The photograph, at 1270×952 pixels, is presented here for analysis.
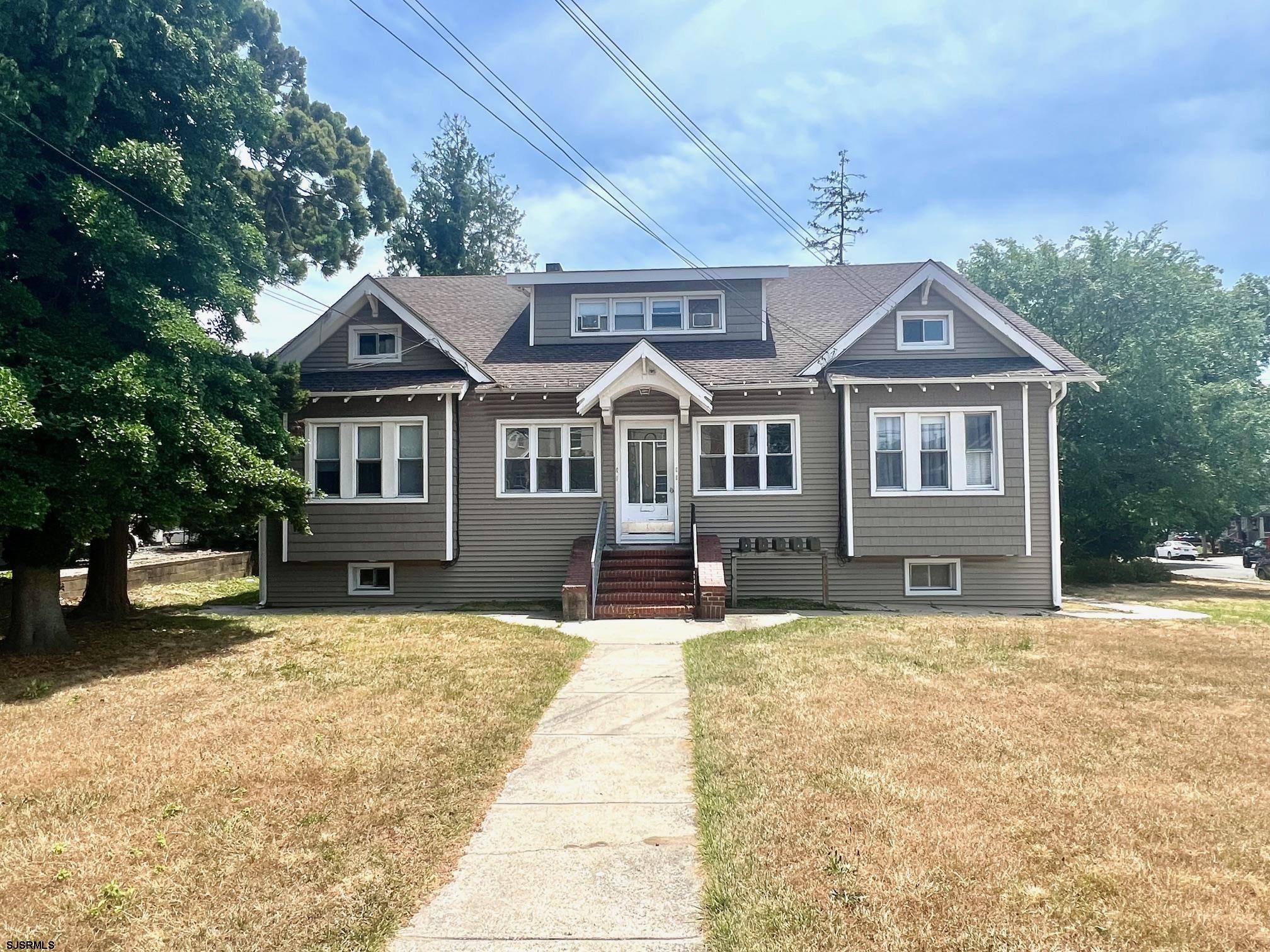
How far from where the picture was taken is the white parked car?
45.9 metres

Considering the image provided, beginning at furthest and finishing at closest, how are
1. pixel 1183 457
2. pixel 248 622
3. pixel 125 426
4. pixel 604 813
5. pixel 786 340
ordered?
pixel 1183 457 < pixel 786 340 < pixel 248 622 < pixel 125 426 < pixel 604 813

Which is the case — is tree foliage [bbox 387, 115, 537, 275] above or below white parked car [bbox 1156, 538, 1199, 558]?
above

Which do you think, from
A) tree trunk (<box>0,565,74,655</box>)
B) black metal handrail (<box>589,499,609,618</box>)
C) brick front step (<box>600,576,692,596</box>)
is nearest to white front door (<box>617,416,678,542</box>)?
black metal handrail (<box>589,499,609,618</box>)

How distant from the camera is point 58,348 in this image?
894cm

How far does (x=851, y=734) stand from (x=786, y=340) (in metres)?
11.6

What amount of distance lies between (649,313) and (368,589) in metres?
8.42

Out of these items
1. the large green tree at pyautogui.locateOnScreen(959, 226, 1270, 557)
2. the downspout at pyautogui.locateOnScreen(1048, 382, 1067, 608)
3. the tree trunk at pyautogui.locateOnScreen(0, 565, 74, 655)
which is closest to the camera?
the tree trunk at pyautogui.locateOnScreen(0, 565, 74, 655)

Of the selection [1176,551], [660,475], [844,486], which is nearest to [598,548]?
[660,475]

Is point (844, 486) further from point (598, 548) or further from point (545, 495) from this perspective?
point (545, 495)

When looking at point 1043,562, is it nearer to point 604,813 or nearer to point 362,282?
point 604,813

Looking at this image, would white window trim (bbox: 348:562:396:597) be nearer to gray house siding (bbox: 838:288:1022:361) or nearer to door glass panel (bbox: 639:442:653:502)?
door glass panel (bbox: 639:442:653:502)

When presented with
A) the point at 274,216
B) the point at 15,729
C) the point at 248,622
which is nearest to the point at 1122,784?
the point at 15,729

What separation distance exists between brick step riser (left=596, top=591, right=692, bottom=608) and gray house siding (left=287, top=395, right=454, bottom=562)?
3.68 m

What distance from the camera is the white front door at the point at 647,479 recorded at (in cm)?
1518
